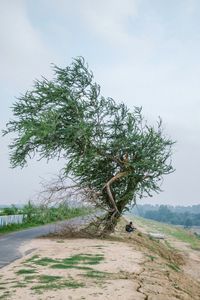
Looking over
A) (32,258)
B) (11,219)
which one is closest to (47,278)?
(32,258)

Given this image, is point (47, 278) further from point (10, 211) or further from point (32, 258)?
point (10, 211)

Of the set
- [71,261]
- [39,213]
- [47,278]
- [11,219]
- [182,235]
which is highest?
[11,219]

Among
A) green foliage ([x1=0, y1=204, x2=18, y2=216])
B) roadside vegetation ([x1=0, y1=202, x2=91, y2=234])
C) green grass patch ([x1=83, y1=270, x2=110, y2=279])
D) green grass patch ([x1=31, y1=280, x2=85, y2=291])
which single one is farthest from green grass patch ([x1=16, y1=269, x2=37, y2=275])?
green foliage ([x1=0, y1=204, x2=18, y2=216])

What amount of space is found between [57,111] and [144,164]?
5.77 metres

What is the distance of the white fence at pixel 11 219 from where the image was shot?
33.9 meters

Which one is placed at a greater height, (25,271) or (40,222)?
(40,222)

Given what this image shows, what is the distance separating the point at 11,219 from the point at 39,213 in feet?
33.4

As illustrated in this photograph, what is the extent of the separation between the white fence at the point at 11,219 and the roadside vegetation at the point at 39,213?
1.24 ft

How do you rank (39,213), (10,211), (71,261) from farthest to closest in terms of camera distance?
(10,211) < (39,213) < (71,261)

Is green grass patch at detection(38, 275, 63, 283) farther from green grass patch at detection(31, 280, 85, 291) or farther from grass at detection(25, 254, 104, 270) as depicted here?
grass at detection(25, 254, 104, 270)

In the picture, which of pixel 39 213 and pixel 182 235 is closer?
pixel 39 213

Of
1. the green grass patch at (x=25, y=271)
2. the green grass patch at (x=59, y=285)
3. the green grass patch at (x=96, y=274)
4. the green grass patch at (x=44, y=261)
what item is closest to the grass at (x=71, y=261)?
the green grass patch at (x=44, y=261)

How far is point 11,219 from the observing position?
1442 inches

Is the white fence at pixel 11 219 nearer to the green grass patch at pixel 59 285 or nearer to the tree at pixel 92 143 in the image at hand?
the tree at pixel 92 143
